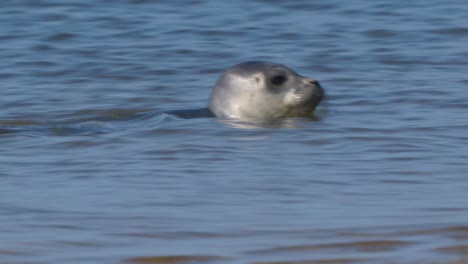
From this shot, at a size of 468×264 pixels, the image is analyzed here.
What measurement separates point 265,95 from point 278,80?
141 mm

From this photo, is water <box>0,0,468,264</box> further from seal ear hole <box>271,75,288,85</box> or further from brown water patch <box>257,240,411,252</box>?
seal ear hole <box>271,75,288,85</box>

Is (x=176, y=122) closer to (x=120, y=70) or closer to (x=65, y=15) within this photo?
(x=120, y=70)

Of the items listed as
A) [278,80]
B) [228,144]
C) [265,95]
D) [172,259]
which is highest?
[278,80]

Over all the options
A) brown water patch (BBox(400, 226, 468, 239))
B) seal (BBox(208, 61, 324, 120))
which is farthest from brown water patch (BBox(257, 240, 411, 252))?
seal (BBox(208, 61, 324, 120))

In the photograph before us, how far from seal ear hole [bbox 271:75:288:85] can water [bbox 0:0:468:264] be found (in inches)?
14.9

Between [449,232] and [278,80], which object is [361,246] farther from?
[278,80]

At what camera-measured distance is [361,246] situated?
4.65 metres

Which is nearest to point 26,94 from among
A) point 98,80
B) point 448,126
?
point 98,80

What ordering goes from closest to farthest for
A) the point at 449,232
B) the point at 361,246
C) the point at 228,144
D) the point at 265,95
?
the point at 361,246, the point at 449,232, the point at 228,144, the point at 265,95

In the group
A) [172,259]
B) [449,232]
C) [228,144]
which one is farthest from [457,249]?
[228,144]

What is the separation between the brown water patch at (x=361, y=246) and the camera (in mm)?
4609

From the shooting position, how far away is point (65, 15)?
44.3 feet

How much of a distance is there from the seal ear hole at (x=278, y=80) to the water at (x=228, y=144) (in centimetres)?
38

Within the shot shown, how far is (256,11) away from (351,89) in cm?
445
